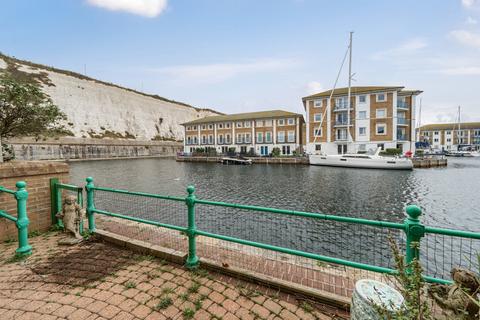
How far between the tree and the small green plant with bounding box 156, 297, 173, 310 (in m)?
11.7

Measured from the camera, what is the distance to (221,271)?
11.8ft

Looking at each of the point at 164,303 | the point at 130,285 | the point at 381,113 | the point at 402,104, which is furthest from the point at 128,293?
the point at 402,104

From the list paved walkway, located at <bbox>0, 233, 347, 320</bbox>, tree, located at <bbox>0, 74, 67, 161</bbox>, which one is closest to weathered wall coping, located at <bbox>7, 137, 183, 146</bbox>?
tree, located at <bbox>0, 74, 67, 161</bbox>

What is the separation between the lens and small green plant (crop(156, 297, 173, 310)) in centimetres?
282

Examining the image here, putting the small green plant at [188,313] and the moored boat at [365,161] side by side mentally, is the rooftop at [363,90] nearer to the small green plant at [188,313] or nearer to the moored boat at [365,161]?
the moored boat at [365,161]

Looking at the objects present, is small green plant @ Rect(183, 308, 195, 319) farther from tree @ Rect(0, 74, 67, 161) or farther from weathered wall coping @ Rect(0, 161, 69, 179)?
tree @ Rect(0, 74, 67, 161)

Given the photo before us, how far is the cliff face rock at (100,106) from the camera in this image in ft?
210

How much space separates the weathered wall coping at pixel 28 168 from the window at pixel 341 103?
44.3 meters

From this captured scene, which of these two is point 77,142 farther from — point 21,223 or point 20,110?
point 21,223

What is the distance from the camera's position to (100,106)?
2889 inches

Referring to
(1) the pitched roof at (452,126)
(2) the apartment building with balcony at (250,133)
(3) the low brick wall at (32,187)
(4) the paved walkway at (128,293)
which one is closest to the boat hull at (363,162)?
(2) the apartment building with balcony at (250,133)

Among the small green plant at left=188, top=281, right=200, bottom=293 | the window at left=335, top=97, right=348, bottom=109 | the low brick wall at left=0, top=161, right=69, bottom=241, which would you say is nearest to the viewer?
the small green plant at left=188, top=281, right=200, bottom=293

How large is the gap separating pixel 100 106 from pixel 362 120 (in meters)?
73.4

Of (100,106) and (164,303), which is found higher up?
(100,106)
